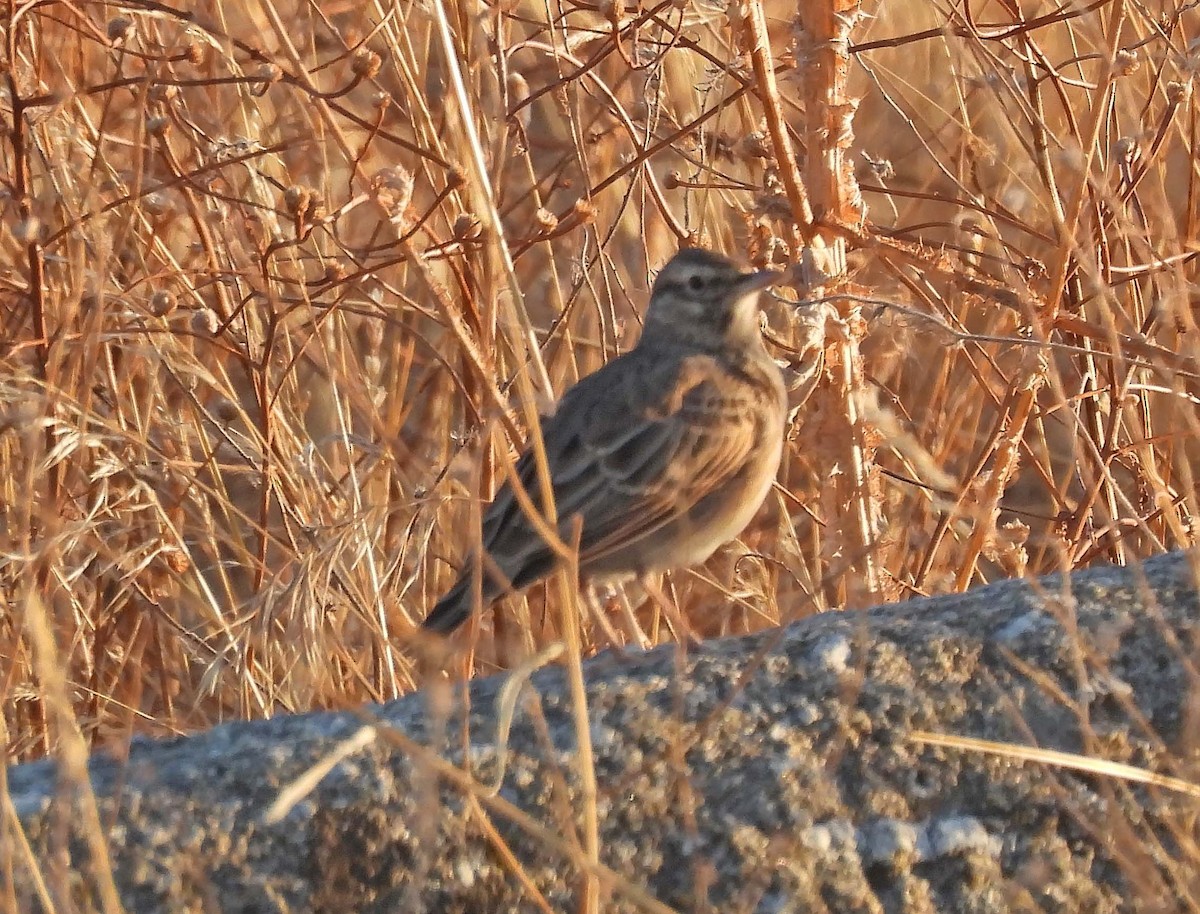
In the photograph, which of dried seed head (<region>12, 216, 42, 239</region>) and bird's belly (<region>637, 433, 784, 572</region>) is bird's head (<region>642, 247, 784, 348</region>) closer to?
bird's belly (<region>637, 433, 784, 572</region>)

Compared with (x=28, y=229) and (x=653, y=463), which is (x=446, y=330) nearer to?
(x=653, y=463)

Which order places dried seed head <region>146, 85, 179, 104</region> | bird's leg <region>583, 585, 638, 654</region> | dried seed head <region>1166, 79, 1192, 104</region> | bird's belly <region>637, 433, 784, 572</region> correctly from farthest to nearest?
dried seed head <region>146, 85, 179, 104</region>, bird's belly <region>637, 433, 784, 572</region>, dried seed head <region>1166, 79, 1192, 104</region>, bird's leg <region>583, 585, 638, 654</region>

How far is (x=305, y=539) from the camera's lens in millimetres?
4797

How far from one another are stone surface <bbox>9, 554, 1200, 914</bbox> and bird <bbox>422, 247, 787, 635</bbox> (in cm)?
133

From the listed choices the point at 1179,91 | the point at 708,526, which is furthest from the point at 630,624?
the point at 1179,91

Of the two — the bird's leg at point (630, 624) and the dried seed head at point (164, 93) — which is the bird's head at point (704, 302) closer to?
the bird's leg at point (630, 624)

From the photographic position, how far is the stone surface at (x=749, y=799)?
9.04 feet

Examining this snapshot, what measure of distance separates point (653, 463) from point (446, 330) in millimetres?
1015

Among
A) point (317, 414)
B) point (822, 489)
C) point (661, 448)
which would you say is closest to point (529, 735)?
point (661, 448)

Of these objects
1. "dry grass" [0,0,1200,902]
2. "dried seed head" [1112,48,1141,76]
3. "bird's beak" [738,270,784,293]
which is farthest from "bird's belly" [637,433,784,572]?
"dried seed head" [1112,48,1141,76]

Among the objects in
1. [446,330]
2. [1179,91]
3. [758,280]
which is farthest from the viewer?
[446,330]

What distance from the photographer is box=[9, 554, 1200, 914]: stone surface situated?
2756 mm

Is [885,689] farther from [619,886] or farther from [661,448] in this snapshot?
[661,448]

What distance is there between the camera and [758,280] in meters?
4.97
